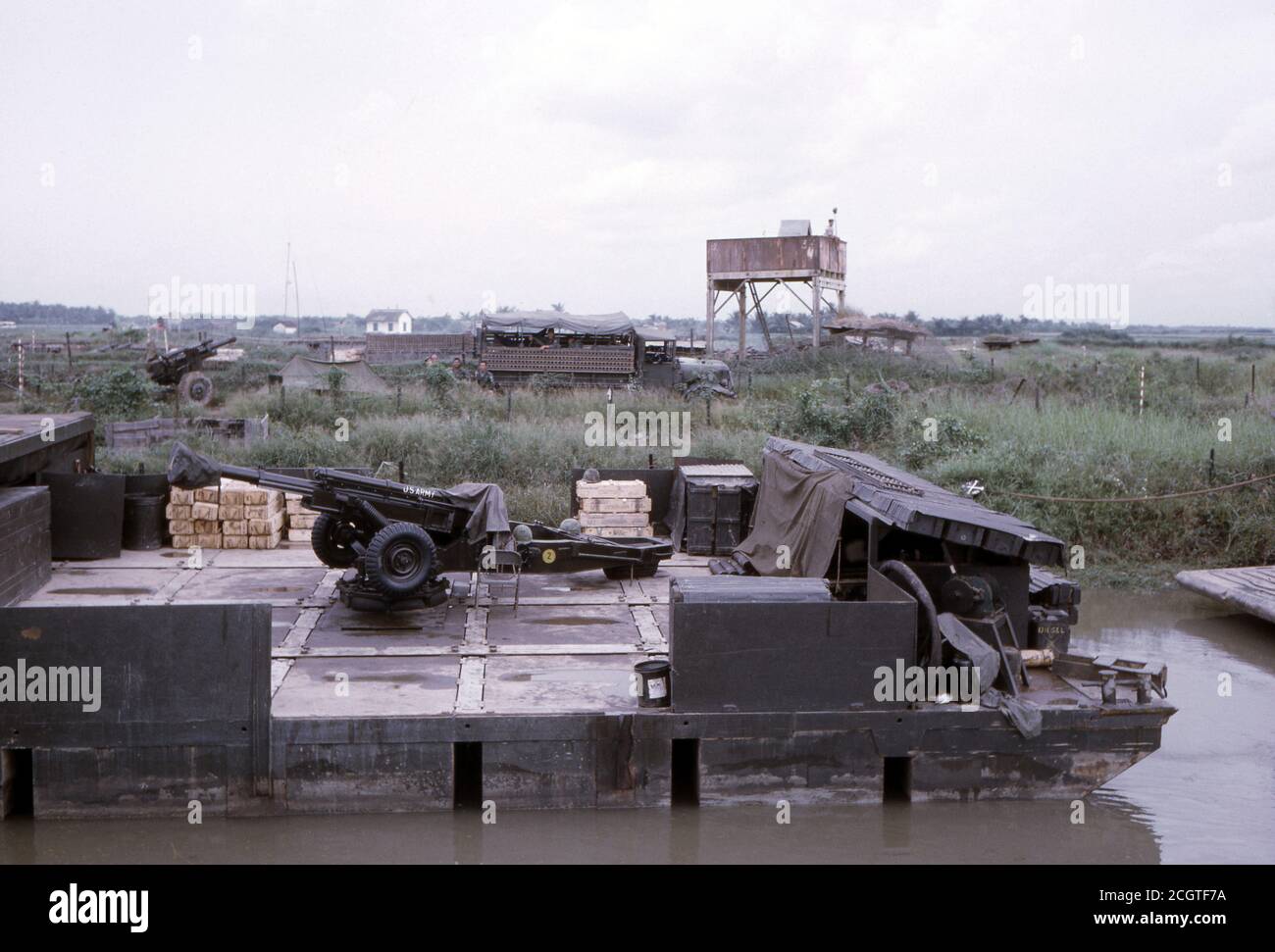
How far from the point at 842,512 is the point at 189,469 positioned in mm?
6395

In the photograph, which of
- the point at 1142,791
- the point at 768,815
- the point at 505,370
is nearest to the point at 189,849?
the point at 768,815

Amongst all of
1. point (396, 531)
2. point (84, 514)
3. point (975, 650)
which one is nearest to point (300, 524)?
point (84, 514)

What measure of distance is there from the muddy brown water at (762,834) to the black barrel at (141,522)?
7.65 meters

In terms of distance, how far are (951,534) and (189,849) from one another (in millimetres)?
6565

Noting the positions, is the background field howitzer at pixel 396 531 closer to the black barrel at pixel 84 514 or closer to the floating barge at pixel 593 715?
the floating barge at pixel 593 715

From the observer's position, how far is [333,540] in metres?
13.4

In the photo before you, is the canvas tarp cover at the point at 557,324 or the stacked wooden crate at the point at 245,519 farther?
the canvas tarp cover at the point at 557,324

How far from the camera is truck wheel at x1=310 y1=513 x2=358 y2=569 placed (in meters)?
13.3

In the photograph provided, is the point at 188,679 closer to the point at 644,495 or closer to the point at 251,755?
the point at 251,755

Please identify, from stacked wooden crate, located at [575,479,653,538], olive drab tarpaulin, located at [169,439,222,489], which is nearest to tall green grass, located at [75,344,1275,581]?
stacked wooden crate, located at [575,479,653,538]

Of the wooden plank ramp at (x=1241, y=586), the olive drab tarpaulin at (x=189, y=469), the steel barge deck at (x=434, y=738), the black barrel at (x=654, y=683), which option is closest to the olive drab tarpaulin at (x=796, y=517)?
the steel barge deck at (x=434, y=738)

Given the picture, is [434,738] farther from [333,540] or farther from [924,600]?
[333,540]

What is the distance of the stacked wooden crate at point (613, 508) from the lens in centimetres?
1672
